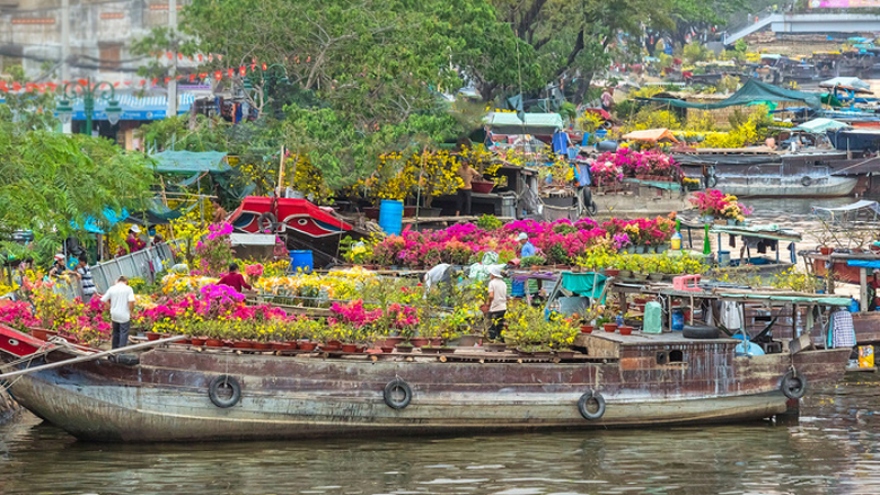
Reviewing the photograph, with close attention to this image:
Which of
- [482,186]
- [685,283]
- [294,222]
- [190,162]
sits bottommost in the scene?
[685,283]

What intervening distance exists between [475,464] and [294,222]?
443 inches

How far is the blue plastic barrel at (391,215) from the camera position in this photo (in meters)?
33.0

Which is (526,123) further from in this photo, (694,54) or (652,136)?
(694,54)

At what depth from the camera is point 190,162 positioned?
3272 centimetres

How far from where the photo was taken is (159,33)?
40.9 meters

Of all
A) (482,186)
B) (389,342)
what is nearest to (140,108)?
(482,186)

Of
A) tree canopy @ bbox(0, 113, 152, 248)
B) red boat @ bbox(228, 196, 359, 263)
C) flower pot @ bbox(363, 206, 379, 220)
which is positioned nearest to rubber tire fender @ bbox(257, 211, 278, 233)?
red boat @ bbox(228, 196, 359, 263)

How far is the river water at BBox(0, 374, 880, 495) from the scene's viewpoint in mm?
18078

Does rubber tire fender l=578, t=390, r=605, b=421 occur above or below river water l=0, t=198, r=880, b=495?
above

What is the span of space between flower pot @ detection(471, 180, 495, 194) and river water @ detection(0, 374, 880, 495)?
51.7 feet

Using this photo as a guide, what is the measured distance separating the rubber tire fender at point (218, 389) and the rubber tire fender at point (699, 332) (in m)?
5.94

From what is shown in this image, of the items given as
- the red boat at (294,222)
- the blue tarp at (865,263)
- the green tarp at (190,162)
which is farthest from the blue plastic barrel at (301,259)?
the blue tarp at (865,263)

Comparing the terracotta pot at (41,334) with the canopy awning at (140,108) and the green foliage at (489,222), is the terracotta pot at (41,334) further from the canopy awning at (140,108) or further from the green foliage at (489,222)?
the canopy awning at (140,108)

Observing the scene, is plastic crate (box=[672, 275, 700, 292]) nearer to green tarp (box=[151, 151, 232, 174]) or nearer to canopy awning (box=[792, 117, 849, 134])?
green tarp (box=[151, 151, 232, 174])
